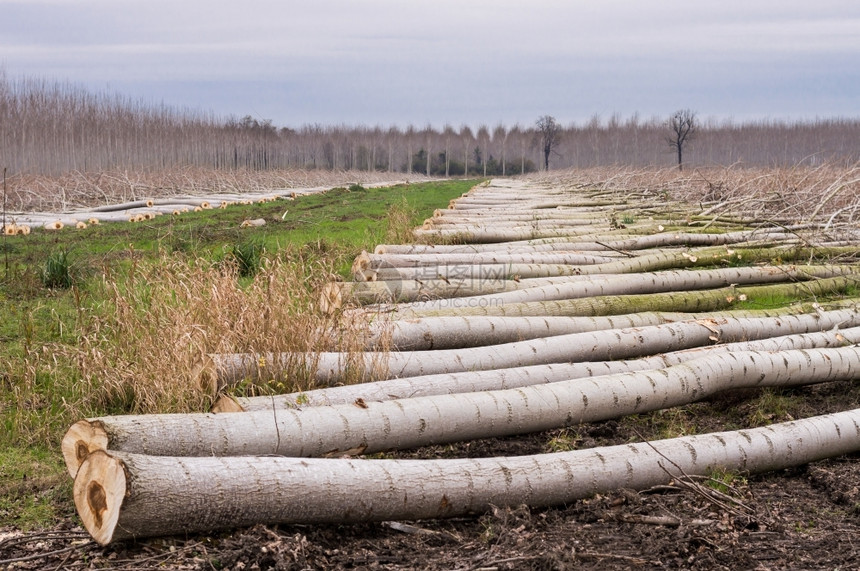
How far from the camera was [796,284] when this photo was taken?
333 inches


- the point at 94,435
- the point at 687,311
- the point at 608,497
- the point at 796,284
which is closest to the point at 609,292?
the point at 687,311

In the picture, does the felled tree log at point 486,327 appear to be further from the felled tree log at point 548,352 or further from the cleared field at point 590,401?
the felled tree log at point 548,352

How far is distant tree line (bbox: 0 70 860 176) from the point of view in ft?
93.0

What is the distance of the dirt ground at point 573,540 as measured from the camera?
9.99 feet

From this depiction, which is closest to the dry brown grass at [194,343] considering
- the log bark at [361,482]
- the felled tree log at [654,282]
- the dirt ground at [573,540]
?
the dirt ground at [573,540]

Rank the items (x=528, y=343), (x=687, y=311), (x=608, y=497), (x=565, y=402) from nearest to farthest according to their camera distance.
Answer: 1. (x=608, y=497)
2. (x=565, y=402)
3. (x=528, y=343)
4. (x=687, y=311)

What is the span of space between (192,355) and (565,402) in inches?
87.5

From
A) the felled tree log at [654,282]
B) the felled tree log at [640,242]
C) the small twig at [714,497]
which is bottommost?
the small twig at [714,497]

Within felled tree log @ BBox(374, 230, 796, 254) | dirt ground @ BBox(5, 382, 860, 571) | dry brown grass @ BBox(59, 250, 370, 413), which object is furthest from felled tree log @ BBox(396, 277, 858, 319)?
dirt ground @ BBox(5, 382, 860, 571)

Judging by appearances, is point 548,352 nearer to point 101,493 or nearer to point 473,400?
point 473,400

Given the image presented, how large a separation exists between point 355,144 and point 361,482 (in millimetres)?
62519

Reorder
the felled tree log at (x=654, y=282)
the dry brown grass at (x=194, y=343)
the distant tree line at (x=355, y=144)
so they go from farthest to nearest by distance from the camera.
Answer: the distant tree line at (x=355, y=144) → the felled tree log at (x=654, y=282) → the dry brown grass at (x=194, y=343)

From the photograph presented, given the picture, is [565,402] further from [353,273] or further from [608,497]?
[353,273]

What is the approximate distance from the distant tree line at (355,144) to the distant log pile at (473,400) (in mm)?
9545
